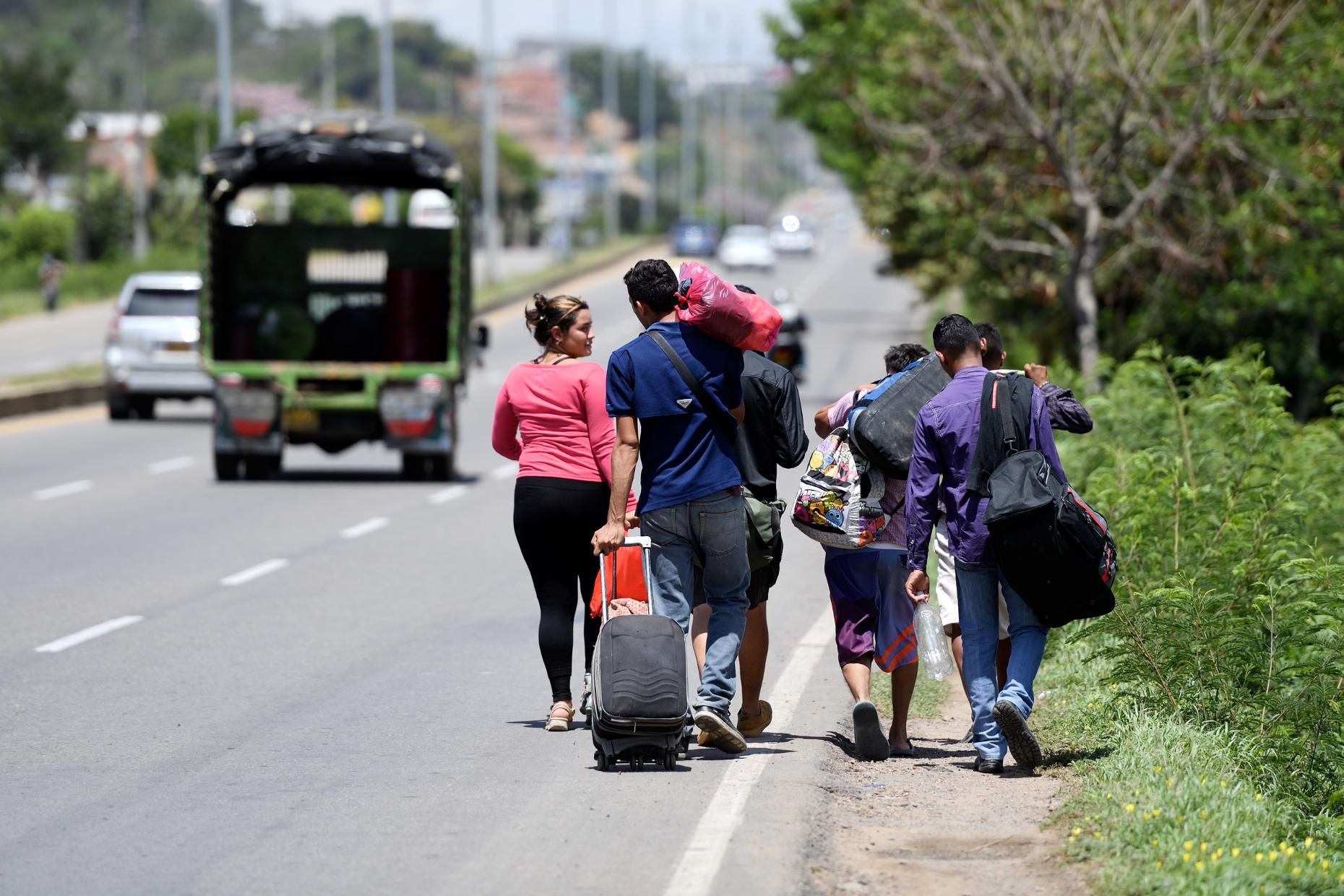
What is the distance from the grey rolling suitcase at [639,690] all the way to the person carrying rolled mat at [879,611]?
2.66 ft

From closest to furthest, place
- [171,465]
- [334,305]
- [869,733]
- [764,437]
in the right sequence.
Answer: [869,733] < [764,437] < [334,305] < [171,465]

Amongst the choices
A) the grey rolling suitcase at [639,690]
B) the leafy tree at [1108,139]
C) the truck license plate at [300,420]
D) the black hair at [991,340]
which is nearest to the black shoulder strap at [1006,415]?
the black hair at [991,340]

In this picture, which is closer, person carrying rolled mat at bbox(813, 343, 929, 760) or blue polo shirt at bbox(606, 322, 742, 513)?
blue polo shirt at bbox(606, 322, 742, 513)

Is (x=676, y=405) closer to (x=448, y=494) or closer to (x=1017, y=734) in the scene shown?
(x=1017, y=734)

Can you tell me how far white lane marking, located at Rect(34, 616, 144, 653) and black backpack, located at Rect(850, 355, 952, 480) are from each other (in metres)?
4.66

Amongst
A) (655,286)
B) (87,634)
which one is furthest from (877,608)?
A: (87,634)

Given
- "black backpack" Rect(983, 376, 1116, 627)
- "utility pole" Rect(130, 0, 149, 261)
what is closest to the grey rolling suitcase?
"black backpack" Rect(983, 376, 1116, 627)

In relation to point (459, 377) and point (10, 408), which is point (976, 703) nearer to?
point (459, 377)

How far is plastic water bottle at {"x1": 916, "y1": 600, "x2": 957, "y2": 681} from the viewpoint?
25.3ft

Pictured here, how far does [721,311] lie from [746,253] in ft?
204

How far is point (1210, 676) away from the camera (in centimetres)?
900

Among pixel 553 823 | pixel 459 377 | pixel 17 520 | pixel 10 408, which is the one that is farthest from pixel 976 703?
pixel 10 408

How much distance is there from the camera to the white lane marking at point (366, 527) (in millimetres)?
15906

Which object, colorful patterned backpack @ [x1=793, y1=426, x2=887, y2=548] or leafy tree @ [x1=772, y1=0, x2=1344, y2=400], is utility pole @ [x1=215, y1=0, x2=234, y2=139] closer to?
leafy tree @ [x1=772, y1=0, x2=1344, y2=400]
